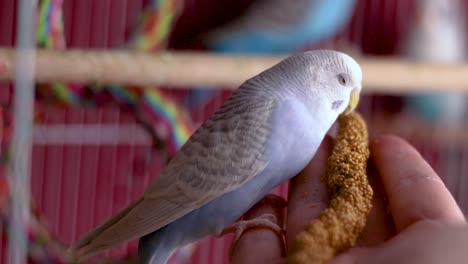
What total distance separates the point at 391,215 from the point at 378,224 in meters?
0.02

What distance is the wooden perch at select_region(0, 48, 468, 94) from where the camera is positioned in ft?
3.54

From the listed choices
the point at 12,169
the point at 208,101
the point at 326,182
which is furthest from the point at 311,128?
the point at 208,101

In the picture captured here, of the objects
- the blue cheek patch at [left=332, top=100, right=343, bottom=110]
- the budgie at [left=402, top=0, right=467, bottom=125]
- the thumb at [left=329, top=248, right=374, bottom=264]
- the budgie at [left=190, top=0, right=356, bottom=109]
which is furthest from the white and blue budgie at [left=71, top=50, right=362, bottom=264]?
the budgie at [left=402, top=0, right=467, bottom=125]

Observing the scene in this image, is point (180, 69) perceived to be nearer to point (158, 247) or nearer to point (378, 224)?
point (158, 247)

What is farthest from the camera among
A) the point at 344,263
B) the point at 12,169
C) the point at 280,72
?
the point at 12,169

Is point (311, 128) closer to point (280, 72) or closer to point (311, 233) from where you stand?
point (280, 72)

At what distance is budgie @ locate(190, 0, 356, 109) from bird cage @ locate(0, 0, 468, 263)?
0.07 metres

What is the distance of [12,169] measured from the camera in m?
1.06

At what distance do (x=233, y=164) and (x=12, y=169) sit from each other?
471 mm

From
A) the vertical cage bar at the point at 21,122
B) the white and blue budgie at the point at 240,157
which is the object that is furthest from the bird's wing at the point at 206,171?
the vertical cage bar at the point at 21,122

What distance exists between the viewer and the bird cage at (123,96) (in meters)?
1.10

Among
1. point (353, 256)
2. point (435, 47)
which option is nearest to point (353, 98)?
point (353, 256)

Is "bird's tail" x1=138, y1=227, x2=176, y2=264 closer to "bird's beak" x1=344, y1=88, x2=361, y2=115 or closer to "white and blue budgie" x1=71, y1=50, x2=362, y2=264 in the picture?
"white and blue budgie" x1=71, y1=50, x2=362, y2=264

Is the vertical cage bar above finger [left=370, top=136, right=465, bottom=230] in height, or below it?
below
